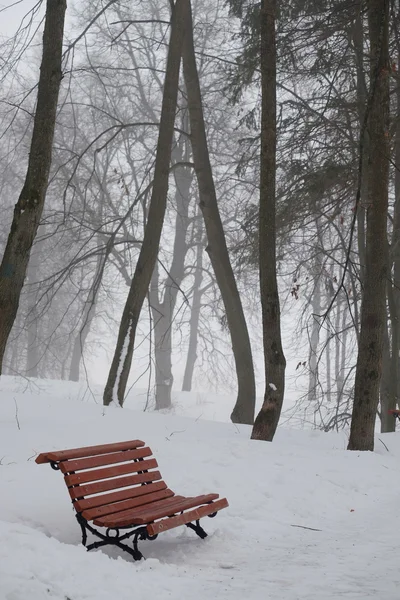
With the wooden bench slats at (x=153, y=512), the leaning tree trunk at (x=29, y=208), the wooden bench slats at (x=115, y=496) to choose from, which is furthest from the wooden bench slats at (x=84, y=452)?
the leaning tree trunk at (x=29, y=208)

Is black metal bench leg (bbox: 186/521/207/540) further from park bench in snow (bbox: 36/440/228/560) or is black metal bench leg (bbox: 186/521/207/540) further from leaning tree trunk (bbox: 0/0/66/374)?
leaning tree trunk (bbox: 0/0/66/374)

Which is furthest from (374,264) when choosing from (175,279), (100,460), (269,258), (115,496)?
(175,279)

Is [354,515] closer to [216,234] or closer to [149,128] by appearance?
[216,234]

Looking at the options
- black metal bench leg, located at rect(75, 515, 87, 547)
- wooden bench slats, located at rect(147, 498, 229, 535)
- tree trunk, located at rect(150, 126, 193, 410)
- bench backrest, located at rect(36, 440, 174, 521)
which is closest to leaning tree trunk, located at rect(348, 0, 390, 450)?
bench backrest, located at rect(36, 440, 174, 521)

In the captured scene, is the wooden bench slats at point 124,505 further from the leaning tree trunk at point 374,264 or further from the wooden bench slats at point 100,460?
the leaning tree trunk at point 374,264

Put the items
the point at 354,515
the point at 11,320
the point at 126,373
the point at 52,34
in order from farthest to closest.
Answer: the point at 126,373
the point at 52,34
the point at 11,320
the point at 354,515

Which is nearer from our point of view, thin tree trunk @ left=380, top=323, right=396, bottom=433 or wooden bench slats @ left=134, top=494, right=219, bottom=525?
wooden bench slats @ left=134, top=494, right=219, bottom=525

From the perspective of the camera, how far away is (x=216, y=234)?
12.7 metres

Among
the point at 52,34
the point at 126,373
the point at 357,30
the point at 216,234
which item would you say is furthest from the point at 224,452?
the point at 357,30

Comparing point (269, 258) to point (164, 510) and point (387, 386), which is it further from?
point (387, 386)

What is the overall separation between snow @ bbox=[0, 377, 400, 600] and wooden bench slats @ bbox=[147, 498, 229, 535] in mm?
197

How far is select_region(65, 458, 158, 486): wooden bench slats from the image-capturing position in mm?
5205

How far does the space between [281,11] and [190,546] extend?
9.69m

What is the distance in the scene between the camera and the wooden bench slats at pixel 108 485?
5.15m
